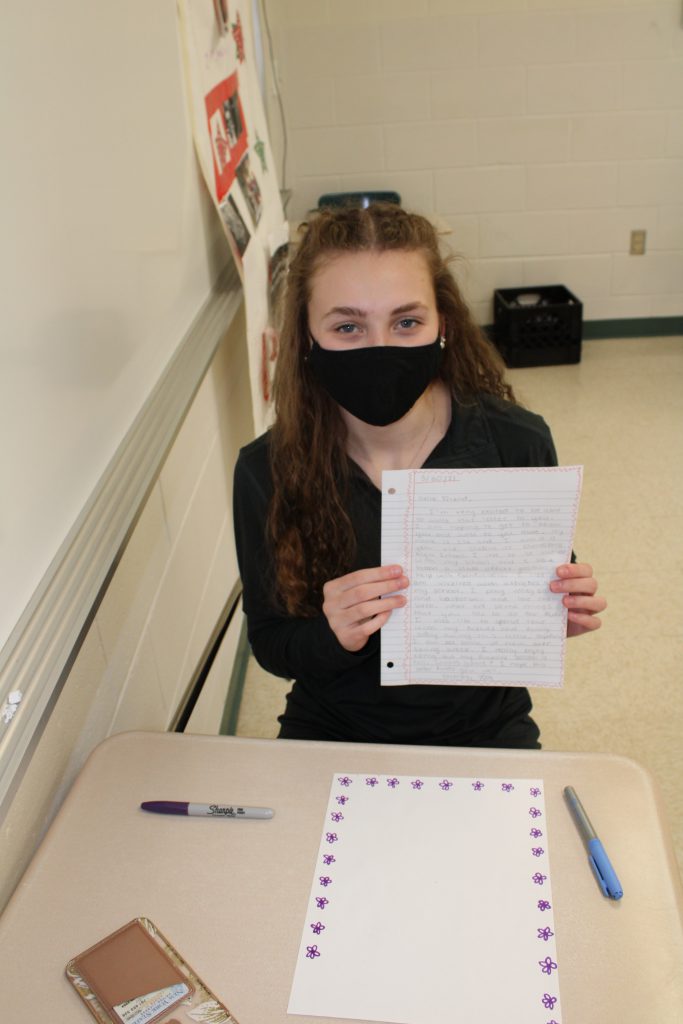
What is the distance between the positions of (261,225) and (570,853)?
5.85 ft

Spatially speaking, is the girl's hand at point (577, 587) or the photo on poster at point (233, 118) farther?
the photo on poster at point (233, 118)

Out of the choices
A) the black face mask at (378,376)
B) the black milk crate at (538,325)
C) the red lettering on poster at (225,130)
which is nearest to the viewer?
the black face mask at (378,376)

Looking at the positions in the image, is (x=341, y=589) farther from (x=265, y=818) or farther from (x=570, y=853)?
(x=570, y=853)

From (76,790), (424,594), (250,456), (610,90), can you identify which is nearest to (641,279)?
(610,90)

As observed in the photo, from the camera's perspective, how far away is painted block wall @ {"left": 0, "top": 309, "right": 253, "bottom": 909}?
1.02 m

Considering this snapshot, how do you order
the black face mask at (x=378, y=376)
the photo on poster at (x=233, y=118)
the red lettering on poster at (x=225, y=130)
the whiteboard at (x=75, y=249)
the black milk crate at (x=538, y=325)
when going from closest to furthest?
1. the whiteboard at (x=75, y=249)
2. the black face mask at (x=378, y=376)
3. the red lettering on poster at (x=225, y=130)
4. the photo on poster at (x=233, y=118)
5. the black milk crate at (x=538, y=325)

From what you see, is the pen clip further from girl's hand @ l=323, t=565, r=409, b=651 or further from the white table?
girl's hand @ l=323, t=565, r=409, b=651

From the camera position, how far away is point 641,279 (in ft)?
13.6

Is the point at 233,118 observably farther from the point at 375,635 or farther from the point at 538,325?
the point at 538,325

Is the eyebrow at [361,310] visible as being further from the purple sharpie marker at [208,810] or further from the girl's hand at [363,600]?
the purple sharpie marker at [208,810]

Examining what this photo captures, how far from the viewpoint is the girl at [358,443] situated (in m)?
1.27

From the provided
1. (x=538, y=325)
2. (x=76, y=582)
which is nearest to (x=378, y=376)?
(x=76, y=582)

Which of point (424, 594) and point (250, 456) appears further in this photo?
point (250, 456)

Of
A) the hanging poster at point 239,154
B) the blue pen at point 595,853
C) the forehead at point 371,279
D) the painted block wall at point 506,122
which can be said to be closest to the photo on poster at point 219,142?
the hanging poster at point 239,154
